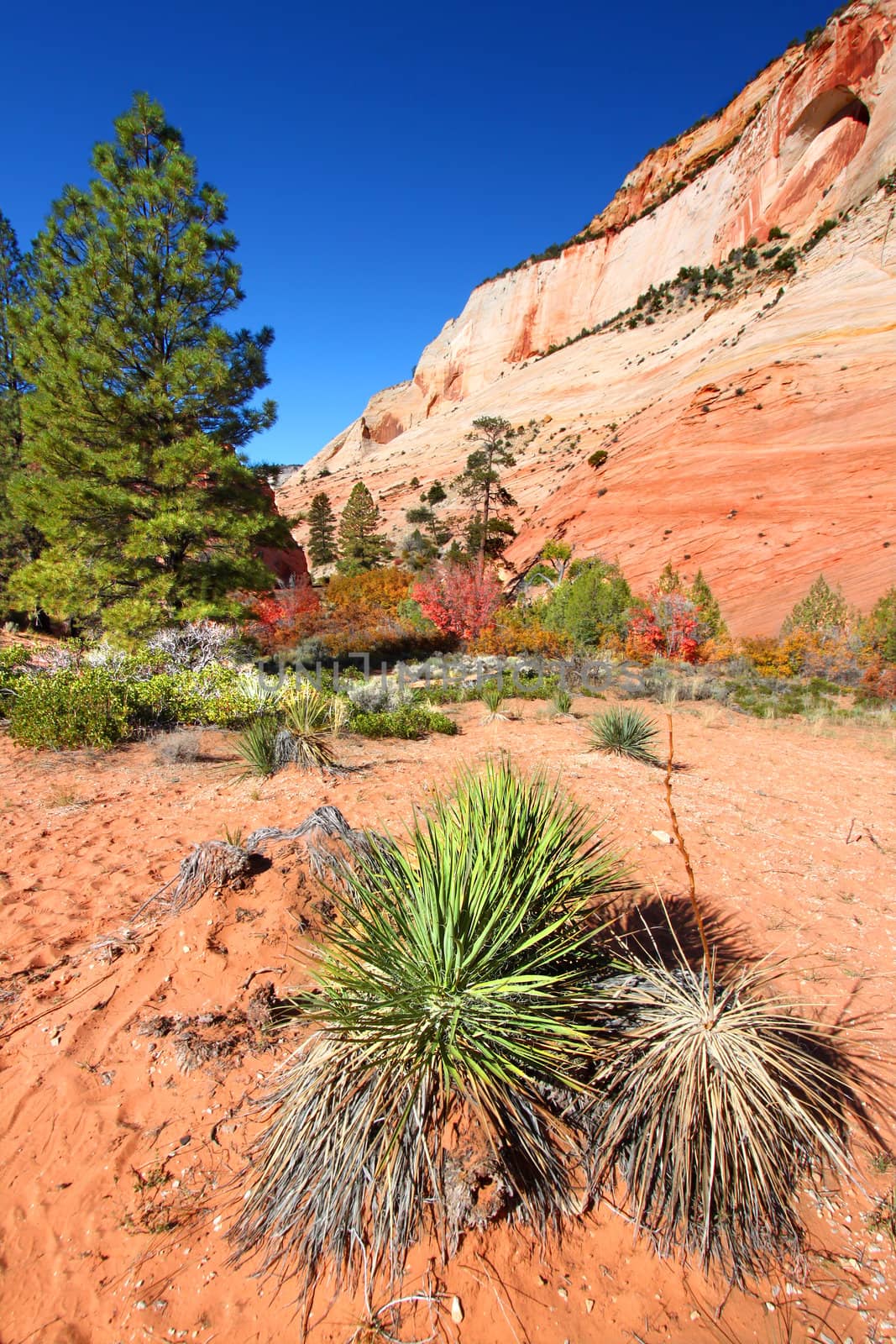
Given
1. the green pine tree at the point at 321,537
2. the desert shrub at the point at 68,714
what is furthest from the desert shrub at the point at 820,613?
the green pine tree at the point at 321,537

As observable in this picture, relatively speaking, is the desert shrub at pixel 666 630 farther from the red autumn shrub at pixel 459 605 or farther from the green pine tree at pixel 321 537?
the green pine tree at pixel 321 537

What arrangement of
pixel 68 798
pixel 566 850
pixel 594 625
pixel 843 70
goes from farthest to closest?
1. pixel 843 70
2. pixel 594 625
3. pixel 68 798
4. pixel 566 850

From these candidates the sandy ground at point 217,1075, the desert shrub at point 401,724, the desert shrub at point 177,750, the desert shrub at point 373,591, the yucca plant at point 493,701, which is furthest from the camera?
the desert shrub at point 373,591

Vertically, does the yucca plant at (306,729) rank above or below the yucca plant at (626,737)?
above

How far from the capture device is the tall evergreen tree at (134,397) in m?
9.05

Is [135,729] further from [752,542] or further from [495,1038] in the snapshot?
[752,542]

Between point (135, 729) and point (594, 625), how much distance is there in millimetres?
12367

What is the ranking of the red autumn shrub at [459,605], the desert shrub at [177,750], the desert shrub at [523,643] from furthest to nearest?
the red autumn shrub at [459,605] < the desert shrub at [523,643] < the desert shrub at [177,750]

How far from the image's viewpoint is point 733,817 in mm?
5184

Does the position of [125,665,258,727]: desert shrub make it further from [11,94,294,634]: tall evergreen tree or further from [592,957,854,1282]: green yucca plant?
[592,957,854,1282]: green yucca plant

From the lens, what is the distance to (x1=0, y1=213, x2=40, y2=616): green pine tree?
14000 mm

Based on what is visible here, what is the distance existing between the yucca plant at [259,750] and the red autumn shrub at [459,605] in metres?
11.0

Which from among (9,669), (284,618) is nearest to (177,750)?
(9,669)

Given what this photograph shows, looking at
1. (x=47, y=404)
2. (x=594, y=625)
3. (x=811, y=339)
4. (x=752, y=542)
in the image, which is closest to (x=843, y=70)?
(x=811, y=339)
